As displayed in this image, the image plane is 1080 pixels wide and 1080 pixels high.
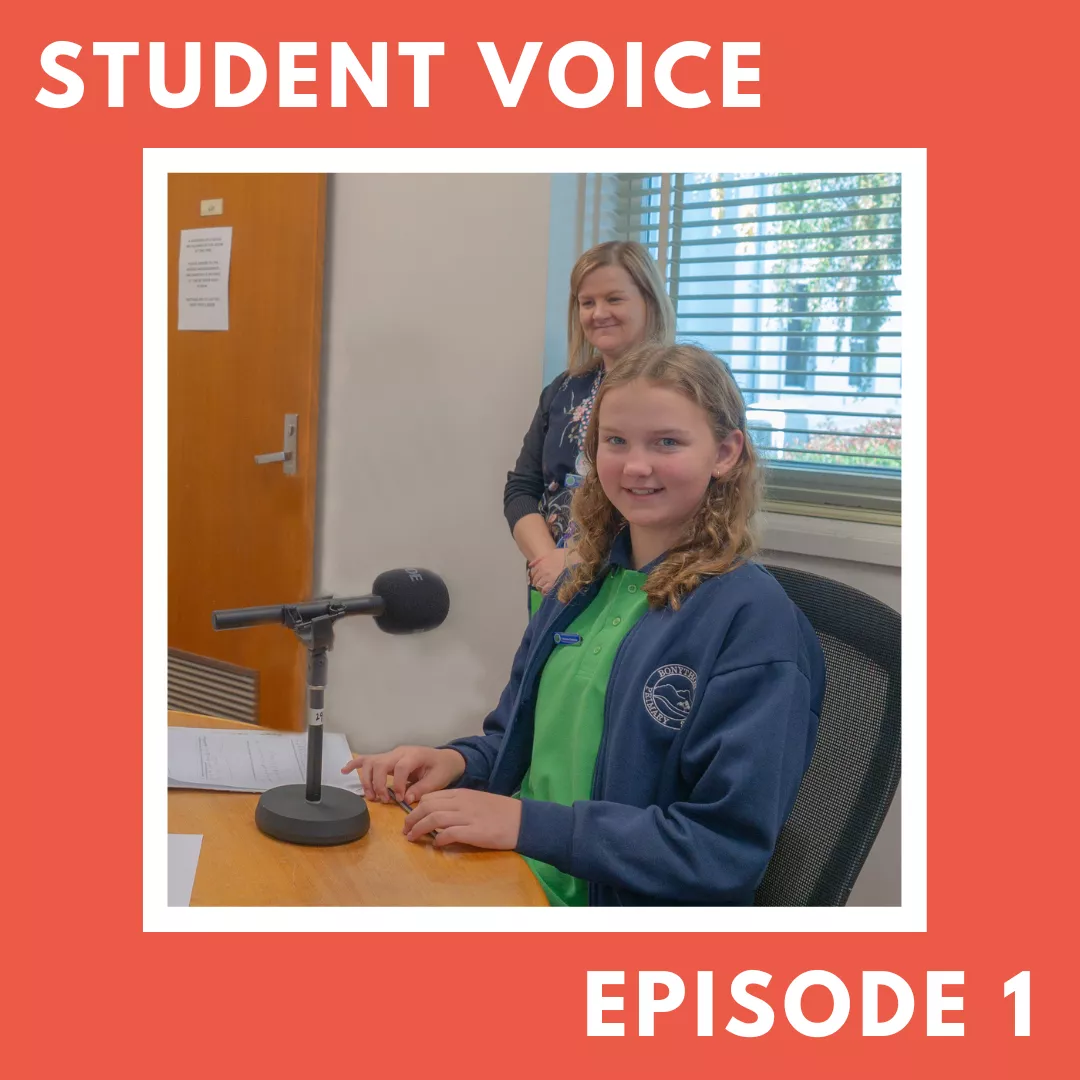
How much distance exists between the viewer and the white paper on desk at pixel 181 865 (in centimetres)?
90

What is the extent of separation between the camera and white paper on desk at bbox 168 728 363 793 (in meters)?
1.14

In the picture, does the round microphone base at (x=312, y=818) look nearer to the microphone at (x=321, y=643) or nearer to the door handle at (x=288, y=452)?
the microphone at (x=321, y=643)

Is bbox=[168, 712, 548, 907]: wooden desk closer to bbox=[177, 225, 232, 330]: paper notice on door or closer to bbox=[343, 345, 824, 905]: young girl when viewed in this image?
bbox=[343, 345, 824, 905]: young girl

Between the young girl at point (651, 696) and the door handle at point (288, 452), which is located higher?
the door handle at point (288, 452)

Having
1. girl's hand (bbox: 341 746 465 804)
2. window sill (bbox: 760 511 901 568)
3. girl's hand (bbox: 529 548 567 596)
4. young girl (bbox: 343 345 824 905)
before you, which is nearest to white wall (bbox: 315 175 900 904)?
girl's hand (bbox: 529 548 567 596)

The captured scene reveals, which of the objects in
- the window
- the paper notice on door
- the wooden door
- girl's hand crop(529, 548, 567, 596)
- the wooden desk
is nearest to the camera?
the wooden desk

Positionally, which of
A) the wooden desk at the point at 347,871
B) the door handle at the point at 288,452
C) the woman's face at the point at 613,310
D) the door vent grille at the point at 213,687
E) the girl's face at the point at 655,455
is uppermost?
the woman's face at the point at 613,310

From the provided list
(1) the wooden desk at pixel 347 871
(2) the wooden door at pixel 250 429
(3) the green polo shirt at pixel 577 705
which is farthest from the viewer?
(2) the wooden door at pixel 250 429

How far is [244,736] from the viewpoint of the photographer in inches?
51.8

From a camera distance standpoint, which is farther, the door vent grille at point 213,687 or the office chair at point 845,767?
the door vent grille at point 213,687

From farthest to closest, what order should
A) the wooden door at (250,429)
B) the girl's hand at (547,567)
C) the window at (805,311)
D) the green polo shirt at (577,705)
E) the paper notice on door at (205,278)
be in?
the paper notice on door at (205,278) < the wooden door at (250,429) < the window at (805,311) < the girl's hand at (547,567) < the green polo shirt at (577,705)

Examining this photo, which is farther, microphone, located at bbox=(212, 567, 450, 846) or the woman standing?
the woman standing

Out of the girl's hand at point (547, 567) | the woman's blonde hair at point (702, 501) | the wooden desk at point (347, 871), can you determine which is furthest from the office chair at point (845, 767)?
the girl's hand at point (547, 567)

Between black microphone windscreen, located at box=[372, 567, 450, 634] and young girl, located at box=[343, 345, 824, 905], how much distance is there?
19cm
